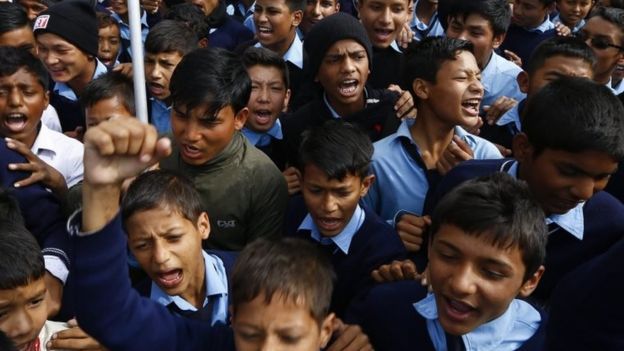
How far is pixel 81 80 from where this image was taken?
157 inches

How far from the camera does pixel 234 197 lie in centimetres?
274

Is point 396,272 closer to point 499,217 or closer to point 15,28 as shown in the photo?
point 499,217

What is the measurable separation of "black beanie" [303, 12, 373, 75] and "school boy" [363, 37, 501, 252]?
0.42 meters

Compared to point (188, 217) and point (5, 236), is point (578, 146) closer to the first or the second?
point (188, 217)

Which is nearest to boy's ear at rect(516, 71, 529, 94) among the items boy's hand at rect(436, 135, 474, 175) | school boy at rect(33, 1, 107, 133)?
boy's hand at rect(436, 135, 474, 175)

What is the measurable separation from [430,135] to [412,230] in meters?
0.60

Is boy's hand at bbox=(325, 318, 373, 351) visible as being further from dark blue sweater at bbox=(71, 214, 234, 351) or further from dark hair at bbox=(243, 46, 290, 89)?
dark hair at bbox=(243, 46, 290, 89)

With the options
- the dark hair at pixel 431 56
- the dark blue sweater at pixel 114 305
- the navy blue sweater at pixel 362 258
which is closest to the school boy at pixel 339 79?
the dark hair at pixel 431 56

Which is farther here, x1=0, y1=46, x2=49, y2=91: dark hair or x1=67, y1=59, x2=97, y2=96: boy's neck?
x1=67, y1=59, x2=97, y2=96: boy's neck

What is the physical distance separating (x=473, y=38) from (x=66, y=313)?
2.74 m

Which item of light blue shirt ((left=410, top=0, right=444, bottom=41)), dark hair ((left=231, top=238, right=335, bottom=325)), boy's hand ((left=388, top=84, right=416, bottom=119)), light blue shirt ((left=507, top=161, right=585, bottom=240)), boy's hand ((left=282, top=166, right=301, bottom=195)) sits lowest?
light blue shirt ((left=410, top=0, right=444, bottom=41))

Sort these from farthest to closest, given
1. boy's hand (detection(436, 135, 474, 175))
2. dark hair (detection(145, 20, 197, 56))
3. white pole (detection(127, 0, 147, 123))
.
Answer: dark hair (detection(145, 20, 197, 56)) → boy's hand (detection(436, 135, 474, 175)) → white pole (detection(127, 0, 147, 123))

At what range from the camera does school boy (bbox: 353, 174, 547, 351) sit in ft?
5.86

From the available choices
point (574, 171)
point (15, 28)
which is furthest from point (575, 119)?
point (15, 28)
